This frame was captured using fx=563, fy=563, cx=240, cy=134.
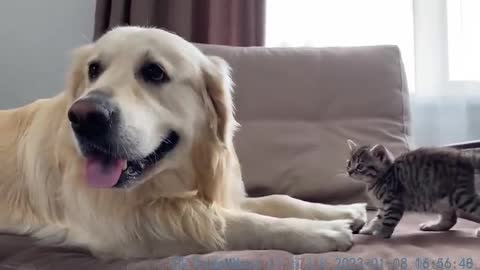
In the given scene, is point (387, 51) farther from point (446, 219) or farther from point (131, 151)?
point (131, 151)

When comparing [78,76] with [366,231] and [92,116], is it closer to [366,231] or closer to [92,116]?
[92,116]

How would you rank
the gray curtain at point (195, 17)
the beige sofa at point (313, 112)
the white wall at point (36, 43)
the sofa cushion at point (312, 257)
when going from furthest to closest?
1. the white wall at point (36, 43)
2. the gray curtain at point (195, 17)
3. the beige sofa at point (313, 112)
4. the sofa cushion at point (312, 257)

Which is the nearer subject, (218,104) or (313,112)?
(218,104)

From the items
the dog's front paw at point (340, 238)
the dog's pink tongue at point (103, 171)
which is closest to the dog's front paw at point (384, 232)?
the dog's front paw at point (340, 238)

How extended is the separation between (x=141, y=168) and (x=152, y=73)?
0.73 ft

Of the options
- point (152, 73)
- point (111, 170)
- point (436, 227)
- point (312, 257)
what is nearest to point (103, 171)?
point (111, 170)

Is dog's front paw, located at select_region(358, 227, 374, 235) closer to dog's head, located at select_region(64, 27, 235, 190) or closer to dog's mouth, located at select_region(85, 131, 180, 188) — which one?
dog's head, located at select_region(64, 27, 235, 190)

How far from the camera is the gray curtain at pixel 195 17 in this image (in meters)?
2.40

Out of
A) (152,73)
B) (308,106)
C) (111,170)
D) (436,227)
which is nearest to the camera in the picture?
(111,170)

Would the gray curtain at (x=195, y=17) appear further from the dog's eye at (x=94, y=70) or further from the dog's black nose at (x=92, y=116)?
the dog's black nose at (x=92, y=116)

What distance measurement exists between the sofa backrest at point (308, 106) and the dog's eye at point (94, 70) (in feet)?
1.99

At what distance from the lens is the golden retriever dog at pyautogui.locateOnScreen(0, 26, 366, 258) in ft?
3.84

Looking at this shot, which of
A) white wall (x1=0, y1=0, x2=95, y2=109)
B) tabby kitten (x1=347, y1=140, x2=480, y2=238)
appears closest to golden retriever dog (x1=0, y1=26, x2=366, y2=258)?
tabby kitten (x1=347, y1=140, x2=480, y2=238)

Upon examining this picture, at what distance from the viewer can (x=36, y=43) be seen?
254cm
